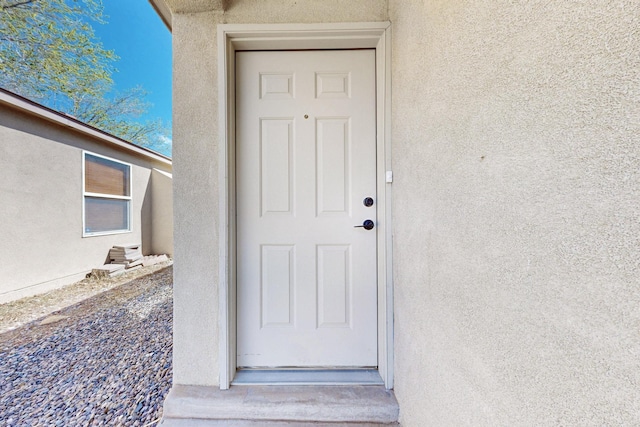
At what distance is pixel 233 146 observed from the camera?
1.63 metres

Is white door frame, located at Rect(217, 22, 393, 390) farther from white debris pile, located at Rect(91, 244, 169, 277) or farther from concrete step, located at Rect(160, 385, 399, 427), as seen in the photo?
white debris pile, located at Rect(91, 244, 169, 277)

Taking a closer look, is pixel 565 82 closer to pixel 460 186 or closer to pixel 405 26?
pixel 460 186

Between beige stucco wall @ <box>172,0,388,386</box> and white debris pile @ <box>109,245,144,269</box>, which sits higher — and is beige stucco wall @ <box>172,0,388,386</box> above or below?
above

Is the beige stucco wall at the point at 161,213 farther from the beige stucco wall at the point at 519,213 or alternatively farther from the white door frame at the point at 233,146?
the beige stucco wall at the point at 519,213

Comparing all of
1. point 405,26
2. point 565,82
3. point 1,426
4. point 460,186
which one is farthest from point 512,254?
point 1,426

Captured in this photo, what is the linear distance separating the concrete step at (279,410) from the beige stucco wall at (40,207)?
3787 mm

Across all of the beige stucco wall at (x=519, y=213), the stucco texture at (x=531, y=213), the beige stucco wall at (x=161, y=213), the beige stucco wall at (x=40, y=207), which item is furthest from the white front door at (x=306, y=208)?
the beige stucco wall at (x=161, y=213)

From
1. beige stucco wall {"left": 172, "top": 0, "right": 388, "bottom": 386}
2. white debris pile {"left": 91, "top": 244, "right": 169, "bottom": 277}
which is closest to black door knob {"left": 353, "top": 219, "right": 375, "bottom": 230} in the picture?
beige stucco wall {"left": 172, "top": 0, "right": 388, "bottom": 386}

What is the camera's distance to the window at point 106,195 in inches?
173

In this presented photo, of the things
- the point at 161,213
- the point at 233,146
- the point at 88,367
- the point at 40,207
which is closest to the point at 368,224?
the point at 233,146

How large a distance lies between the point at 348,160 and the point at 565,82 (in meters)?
1.22

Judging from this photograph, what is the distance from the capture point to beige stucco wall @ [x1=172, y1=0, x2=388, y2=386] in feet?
5.03

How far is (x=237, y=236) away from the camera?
1.67 m

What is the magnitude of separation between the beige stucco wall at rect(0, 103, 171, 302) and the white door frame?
3.93m
